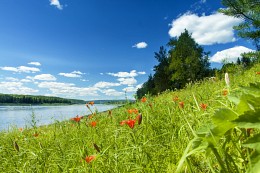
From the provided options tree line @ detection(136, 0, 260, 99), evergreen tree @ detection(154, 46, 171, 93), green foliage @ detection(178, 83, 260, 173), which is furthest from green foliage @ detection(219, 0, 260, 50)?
evergreen tree @ detection(154, 46, 171, 93)

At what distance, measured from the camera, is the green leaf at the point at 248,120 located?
0.84m

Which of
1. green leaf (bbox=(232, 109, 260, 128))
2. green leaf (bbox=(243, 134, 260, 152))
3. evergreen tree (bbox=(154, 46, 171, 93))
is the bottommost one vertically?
green leaf (bbox=(243, 134, 260, 152))

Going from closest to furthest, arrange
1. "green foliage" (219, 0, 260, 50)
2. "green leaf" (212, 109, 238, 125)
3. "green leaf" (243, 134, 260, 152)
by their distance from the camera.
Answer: "green leaf" (243, 134, 260, 152) → "green leaf" (212, 109, 238, 125) → "green foliage" (219, 0, 260, 50)

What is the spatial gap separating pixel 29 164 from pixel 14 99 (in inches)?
7773

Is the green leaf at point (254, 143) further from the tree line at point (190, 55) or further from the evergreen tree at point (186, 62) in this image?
the evergreen tree at point (186, 62)

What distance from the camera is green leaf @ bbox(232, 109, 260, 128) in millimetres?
837

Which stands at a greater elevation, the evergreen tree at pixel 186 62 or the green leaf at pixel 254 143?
the evergreen tree at pixel 186 62

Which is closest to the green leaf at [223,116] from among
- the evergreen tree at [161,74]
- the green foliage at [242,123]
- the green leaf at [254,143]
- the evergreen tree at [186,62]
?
the green foliage at [242,123]

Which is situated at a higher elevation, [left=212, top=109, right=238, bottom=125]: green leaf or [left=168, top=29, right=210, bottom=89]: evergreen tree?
[left=168, top=29, right=210, bottom=89]: evergreen tree

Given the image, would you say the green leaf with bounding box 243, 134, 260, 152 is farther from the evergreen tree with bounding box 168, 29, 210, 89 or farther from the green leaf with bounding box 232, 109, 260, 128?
the evergreen tree with bounding box 168, 29, 210, 89

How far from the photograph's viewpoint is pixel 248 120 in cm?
85

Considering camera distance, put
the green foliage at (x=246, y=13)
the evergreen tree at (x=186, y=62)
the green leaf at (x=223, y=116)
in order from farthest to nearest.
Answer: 1. the evergreen tree at (x=186, y=62)
2. the green foliage at (x=246, y=13)
3. the green leaf at (x=223, y=116)

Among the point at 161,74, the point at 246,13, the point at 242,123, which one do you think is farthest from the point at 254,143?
the point at 161,74

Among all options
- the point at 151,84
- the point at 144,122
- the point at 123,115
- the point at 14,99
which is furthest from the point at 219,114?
the point at 14,99
